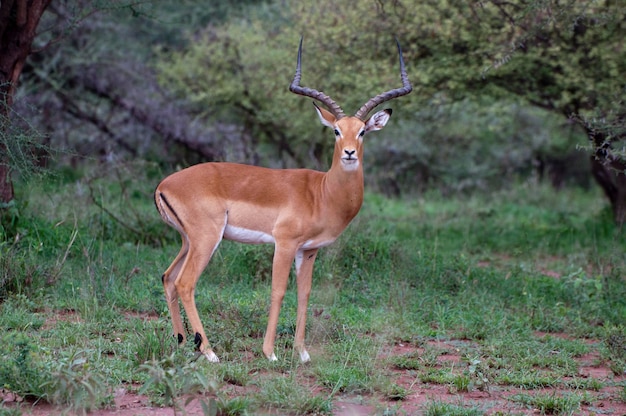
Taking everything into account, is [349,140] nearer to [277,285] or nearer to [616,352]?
[277,285]

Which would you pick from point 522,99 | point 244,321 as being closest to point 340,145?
point 244,321

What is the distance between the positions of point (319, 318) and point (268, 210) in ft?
3.74

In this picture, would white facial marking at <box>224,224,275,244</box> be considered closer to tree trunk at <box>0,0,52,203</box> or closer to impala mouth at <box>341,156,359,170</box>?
impala mouth at <box>341,156,359,170</box>

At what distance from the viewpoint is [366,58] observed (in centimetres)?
1028

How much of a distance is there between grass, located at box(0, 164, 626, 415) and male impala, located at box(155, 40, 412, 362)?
351 millimetres

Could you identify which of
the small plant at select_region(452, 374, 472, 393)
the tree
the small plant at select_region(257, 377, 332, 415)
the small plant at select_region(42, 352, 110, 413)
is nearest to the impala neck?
the small plant at select_region(452, 374, 472, 393)

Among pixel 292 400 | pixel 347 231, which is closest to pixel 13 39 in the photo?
pixel 347 231

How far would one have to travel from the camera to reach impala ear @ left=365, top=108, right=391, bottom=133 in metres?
5.77

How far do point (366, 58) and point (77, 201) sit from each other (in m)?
3.89

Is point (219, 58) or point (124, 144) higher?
point (219, 58)

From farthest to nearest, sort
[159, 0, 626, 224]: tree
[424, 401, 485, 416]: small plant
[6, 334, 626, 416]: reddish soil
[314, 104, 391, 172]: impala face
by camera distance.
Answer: [159, 0, 626, 224]: tree → [314, 104, 391, 172]: impala face → [424, 401, 485, 416]: small plant → [6, 334, 626, 416]: reddish soil

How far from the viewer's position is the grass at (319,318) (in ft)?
15.2

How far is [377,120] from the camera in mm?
5867

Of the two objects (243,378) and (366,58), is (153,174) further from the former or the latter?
(243,378)
